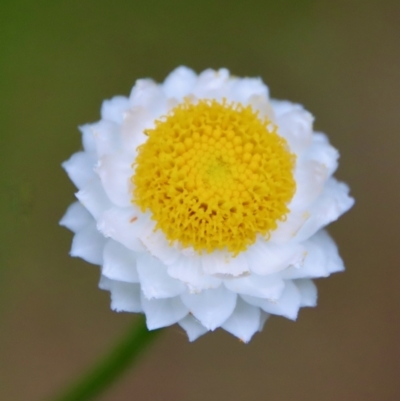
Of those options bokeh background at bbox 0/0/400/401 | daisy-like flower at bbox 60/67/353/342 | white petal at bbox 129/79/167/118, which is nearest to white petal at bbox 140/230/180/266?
daisy-like flower at bbox 60/67/353/342

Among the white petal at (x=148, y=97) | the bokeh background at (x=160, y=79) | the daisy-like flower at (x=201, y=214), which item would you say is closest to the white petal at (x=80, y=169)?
the daisy-like flower at (x=201, y=214)

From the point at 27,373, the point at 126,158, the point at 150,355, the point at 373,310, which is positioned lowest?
the point at 27,373

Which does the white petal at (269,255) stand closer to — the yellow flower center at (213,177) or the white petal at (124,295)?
the yellow flower center at (213,177)

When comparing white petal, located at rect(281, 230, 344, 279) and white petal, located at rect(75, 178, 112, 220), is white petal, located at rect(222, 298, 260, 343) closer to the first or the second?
white petal, located at rect(281, 230, 344, 279)

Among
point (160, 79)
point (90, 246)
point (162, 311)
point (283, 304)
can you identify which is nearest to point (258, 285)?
point (283, 304)

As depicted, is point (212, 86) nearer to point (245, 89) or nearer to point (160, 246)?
point (245, 89)

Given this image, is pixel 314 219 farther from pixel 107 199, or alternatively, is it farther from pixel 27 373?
pixel 27 373

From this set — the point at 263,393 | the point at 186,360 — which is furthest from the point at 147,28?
the point at 263,393
